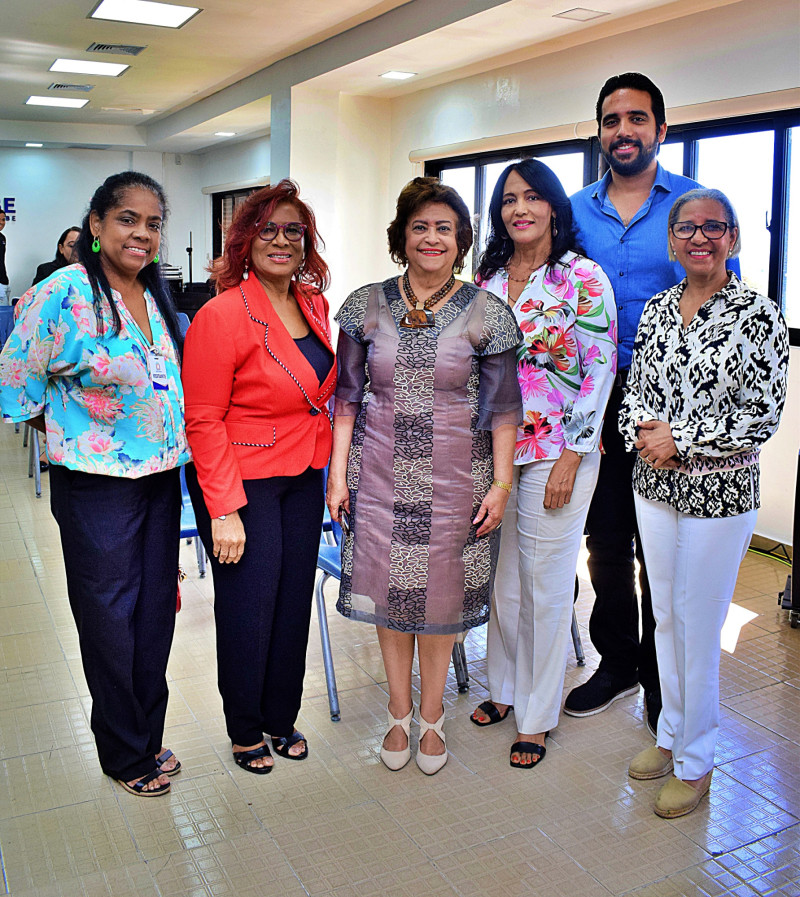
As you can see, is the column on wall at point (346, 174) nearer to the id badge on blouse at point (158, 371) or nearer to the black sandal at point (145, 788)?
the id badge on blouse at point (158, 371)

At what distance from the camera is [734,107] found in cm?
495

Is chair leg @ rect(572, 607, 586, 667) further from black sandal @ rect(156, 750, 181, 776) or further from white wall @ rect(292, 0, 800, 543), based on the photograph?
white wall @ rect(292, 0, 800, 543)

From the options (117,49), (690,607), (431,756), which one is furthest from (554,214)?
(117,49)

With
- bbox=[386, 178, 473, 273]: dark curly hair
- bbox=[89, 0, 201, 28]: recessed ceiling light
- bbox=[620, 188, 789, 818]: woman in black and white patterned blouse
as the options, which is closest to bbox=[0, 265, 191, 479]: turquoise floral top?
bbox=[386, 178, 473, 273]: dark curly hair

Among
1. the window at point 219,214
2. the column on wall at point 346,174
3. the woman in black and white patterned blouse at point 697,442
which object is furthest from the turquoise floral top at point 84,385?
the window at point 219,214

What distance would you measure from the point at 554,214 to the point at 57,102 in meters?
9.92

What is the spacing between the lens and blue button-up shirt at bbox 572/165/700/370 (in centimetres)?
286

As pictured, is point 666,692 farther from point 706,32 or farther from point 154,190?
point 706,32

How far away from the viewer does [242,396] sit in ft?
8.12

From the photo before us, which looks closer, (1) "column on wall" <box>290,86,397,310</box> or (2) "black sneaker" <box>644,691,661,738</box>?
(2) "black sneaker" <box>644,691,661,738</box>

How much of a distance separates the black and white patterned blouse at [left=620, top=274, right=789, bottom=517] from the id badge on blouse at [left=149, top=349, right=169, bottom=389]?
4.10 ft

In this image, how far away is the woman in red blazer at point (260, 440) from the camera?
2.44m

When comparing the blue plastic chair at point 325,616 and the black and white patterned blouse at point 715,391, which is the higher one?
the black and white patterned blouse at point 715,391
